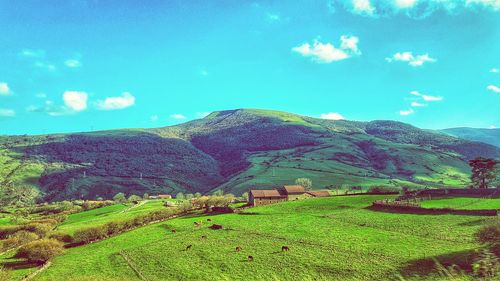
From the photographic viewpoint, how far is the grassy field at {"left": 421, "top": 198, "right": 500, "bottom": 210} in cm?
7699

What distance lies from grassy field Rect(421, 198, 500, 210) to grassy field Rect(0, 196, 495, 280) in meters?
7.66

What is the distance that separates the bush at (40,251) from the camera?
7406 centimetres

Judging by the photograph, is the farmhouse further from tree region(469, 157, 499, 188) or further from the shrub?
the shrub

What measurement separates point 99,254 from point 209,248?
24.0m

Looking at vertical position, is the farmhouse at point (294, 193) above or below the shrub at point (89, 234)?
above

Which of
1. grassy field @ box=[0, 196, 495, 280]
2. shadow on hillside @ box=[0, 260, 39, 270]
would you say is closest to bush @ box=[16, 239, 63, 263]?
shadow on hillside @ box=[0, 260, 39, 270]

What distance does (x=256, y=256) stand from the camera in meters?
62.7

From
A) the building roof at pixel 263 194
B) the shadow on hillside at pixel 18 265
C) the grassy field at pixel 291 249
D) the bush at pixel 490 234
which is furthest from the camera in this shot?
the building roof at pixel 263 194

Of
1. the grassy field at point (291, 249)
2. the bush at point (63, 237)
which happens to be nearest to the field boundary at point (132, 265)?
the grassy field at point (291, 249)

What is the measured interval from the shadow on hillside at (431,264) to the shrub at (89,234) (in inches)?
2751

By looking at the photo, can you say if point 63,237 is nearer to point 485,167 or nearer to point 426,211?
point 426,211

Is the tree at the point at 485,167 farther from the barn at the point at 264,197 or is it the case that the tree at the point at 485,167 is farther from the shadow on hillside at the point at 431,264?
the shadow on hillside at the point at 431,264

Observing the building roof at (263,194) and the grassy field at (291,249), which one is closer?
the grassy field at (291,249)

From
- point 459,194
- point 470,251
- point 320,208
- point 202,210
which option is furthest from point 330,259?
point 202,210
